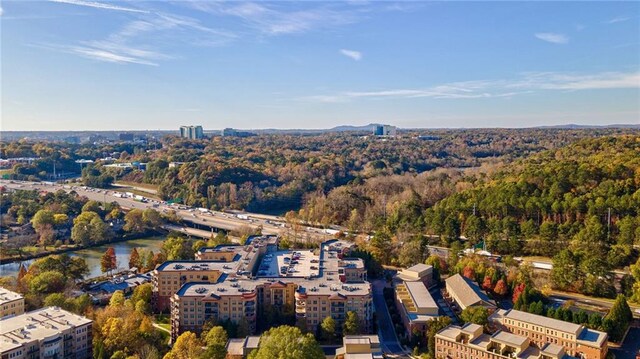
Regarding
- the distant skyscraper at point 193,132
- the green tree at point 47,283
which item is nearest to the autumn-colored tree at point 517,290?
the green tree at point 47,283

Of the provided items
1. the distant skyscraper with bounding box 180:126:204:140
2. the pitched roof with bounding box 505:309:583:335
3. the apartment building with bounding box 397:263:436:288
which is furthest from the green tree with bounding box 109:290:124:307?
the distant skyscraper with bounding box 180:126:204:140

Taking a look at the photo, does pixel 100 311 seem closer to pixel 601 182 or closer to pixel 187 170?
pixel 601 182

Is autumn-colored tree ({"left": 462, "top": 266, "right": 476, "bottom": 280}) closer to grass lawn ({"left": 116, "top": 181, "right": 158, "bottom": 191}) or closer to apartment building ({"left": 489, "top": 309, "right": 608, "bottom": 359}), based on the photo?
apartment building ({"left": 489, "top": 309, "right": 608, "bottom": 359})

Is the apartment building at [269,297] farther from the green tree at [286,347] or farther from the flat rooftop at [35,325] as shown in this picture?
the flat rooftop at [35,325]

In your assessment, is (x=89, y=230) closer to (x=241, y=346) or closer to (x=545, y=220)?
(x=241, y=346)

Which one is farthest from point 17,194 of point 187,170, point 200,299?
point 200,299
